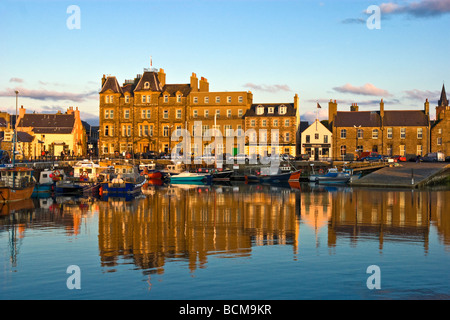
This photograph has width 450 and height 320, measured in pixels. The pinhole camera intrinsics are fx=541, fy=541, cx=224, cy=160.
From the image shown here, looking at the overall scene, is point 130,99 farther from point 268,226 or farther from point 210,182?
point 268,226

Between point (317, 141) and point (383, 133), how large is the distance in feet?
37.7

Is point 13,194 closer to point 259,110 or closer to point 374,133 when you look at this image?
point 259,110

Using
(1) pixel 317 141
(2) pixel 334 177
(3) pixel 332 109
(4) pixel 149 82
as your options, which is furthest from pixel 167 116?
(2) pixel 334 177

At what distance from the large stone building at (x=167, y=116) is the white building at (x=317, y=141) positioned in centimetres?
291

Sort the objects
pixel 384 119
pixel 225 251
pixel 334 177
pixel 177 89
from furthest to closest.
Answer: pixel 177 89 < pixel 384 119 < pixel 334 177 < pixel 225 251

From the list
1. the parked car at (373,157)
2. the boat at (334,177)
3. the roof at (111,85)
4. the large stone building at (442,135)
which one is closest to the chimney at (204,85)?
the roof at (111,85)

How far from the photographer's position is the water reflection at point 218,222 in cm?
2430

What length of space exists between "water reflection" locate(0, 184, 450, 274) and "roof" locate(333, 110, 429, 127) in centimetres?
4439

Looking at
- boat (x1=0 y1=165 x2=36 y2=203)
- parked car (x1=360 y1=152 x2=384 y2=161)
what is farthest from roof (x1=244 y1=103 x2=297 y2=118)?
boat (x1=0 y1=165 x2=36 y2=203)

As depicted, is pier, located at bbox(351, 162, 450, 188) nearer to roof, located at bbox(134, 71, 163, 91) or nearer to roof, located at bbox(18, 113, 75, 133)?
roof, located at bbox(134, 71, 163, 91)

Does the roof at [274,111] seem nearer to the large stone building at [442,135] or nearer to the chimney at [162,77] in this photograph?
the chimney at [162,77]

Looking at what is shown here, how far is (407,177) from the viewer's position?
66812mm

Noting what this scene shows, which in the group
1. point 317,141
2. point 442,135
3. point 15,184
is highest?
point 442,135
